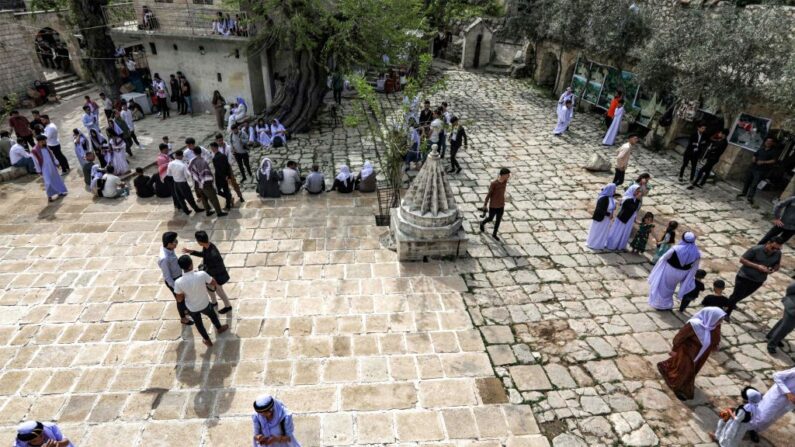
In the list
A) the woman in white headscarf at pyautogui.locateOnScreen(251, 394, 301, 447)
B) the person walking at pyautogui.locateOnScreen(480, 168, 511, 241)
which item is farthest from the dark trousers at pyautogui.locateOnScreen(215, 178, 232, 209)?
the woman in white headscarf at pyautogui.locateOnScreen(251, 394, 301, 447)

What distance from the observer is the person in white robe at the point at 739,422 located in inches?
198

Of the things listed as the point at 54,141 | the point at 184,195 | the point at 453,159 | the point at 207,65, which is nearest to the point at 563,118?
the point at 453,159

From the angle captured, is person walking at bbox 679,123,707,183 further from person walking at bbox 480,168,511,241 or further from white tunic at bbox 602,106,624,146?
person walking at bbox 480,168,511,241

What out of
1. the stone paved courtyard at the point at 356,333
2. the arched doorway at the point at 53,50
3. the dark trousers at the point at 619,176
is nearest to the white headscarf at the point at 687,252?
the stone paved courtyard at the point at 356,333

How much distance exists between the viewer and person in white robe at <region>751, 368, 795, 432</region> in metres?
5.06

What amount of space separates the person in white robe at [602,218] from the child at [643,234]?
580 millimetres

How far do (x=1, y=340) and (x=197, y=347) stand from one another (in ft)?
10.0

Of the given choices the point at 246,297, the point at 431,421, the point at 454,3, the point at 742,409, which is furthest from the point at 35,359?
the point at 454,3

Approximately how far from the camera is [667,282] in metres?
7.34

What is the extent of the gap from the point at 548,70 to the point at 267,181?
1689 centimetres

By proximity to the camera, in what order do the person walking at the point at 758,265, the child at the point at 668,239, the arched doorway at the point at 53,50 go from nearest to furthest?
the person walking at the point at 758,265, the child at the point at 668,239, the arched doorway at the point at 53,50

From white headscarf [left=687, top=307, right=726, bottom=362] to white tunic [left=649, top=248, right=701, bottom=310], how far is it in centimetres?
174

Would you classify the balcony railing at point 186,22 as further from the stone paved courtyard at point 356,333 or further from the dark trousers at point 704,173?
the dark trousers at point 704,173

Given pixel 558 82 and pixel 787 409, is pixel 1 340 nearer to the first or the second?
pixel 787 409
